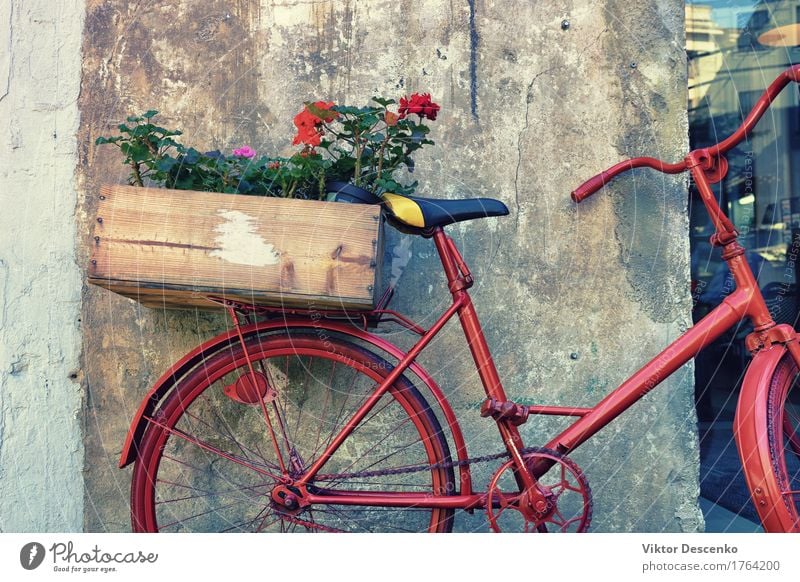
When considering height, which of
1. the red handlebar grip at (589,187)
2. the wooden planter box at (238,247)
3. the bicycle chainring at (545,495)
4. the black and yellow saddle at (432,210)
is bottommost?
the bicycle chainring at (545,495)

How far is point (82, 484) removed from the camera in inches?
99.4

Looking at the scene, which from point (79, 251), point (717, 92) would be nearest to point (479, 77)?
point (717, 92)

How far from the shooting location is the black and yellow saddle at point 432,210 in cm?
202

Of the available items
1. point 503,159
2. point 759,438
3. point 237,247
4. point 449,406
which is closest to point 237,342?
point 237,247

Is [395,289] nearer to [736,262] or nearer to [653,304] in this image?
[653,304]

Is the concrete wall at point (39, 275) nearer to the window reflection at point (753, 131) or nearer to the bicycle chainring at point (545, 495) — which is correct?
the bicycle chainring at point (545, 495)

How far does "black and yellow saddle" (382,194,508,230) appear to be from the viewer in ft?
6.63

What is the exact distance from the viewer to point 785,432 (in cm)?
210

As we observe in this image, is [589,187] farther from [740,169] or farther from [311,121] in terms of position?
[740,169]

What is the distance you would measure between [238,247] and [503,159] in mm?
1011

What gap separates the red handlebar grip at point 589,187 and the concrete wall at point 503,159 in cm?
11
